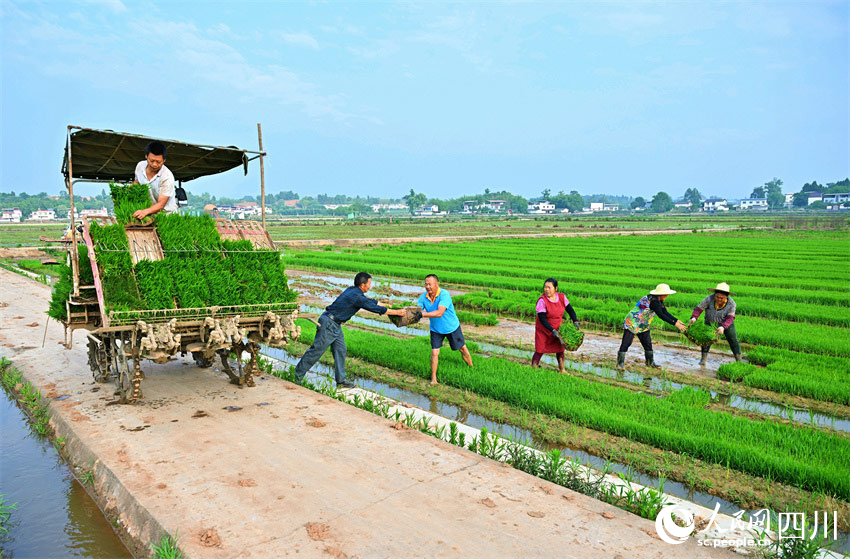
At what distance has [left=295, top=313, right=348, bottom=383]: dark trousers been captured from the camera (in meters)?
7.19

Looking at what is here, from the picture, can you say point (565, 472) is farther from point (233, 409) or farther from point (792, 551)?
point (233, 409)

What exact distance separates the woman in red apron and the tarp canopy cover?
4651mm

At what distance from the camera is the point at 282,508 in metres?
4.02

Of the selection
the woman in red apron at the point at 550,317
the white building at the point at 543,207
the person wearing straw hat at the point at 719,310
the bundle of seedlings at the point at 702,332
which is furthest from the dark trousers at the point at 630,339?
the white building at the point at 543,207

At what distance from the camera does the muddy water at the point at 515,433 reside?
4.68 meters

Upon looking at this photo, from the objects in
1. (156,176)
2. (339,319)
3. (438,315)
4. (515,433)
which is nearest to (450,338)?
(438,315)

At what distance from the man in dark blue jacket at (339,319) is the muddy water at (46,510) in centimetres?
291

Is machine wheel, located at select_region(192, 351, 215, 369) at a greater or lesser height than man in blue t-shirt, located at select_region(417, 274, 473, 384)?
lesser

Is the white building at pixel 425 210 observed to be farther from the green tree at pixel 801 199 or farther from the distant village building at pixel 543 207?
the green tree at pixel 801 199

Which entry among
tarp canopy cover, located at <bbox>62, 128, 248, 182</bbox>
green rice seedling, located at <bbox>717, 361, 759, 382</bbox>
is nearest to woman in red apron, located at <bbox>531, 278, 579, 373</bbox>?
green rice seedling, located at <bbox>717, 361, 759, 382</bbox>

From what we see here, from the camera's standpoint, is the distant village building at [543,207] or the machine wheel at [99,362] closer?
the machine wheel at [99,362]

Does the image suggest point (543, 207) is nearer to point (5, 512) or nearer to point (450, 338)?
point (450, 338)

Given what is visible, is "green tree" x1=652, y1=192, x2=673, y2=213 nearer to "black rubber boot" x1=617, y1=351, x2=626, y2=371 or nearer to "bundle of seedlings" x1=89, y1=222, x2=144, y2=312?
"black rubber boot" x1=617, y1=351, x2=626, y2=371

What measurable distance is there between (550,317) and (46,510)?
235 inches
